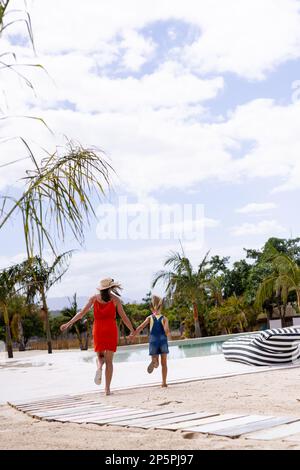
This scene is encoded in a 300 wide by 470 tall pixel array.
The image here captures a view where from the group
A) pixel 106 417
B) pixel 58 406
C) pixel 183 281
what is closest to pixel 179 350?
pixel 183 281

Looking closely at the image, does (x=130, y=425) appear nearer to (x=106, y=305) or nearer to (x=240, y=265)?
(x=106, y=305)

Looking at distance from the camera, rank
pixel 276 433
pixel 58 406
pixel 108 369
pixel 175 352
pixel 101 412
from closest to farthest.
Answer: pixel 276 433
pixel 101 412
pixel 58 406
pixel 108 369
pixel 175 352

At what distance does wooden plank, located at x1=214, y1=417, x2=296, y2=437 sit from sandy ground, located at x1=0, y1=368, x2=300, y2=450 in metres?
0.12

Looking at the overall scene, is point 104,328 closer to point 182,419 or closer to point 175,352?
point 182,419

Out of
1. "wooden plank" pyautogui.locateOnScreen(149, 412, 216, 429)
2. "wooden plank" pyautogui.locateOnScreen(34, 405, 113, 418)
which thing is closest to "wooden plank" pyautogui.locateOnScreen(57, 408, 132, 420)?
"wooden plank" pyautogui.locateOnScreen(34, 405, 113, 418)

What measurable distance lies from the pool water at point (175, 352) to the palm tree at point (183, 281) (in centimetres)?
294

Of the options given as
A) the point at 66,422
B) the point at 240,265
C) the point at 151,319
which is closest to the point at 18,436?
the point at 66,422

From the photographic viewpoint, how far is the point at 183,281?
27.7 metres

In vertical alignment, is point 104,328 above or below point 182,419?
above

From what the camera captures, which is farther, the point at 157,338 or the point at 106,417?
the point at 157,338

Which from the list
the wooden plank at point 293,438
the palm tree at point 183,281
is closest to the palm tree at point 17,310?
the palm tree at point 183,281

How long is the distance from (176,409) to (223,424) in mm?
1248

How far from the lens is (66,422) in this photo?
5199mm

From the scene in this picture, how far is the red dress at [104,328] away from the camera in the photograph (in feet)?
24.1
